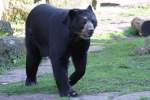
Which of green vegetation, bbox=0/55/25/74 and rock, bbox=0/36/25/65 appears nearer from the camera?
green vegetation, bbox=0/55/25/74

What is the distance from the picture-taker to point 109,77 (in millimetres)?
9227

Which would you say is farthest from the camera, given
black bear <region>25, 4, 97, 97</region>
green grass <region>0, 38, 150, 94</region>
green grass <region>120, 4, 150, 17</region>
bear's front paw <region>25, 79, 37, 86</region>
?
green grass <region>120, 4, 150, 17</region>

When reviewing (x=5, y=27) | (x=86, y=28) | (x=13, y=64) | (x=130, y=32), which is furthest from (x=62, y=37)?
(x=130, y=32)

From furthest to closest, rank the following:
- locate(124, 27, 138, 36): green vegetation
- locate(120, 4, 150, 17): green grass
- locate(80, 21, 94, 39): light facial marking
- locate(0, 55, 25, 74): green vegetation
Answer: locate(120, 4, 150, 17): green grass → locate(124, 27, 138, 36): green vegetation → locate(0, 55, 25, 74): green vegetation → locate(80, 21, 94, 39): light facial marking

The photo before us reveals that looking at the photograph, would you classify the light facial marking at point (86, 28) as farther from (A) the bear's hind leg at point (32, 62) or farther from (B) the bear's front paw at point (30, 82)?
(B) the bear's front paw at point (30, 82)

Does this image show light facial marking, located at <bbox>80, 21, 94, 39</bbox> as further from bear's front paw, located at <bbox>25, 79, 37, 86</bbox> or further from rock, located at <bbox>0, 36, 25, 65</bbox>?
rock, located at <bbox>0, 36, 25, 65</bbox>

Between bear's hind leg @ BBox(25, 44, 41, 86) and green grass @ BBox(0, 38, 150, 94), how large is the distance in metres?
0.14

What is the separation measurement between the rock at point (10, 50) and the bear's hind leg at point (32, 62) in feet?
8.89

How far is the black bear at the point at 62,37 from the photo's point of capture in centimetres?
714

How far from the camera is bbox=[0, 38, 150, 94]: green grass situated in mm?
8180

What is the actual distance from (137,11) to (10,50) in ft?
42.0

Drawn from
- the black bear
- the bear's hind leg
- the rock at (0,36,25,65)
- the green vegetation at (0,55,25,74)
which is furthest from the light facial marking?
the rock at (0,36,25,65)

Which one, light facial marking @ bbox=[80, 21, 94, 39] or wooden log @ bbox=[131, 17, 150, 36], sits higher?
light facial marking @ bbox=[80, 21, 94, 39]

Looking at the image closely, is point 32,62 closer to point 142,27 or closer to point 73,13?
point 73,13
